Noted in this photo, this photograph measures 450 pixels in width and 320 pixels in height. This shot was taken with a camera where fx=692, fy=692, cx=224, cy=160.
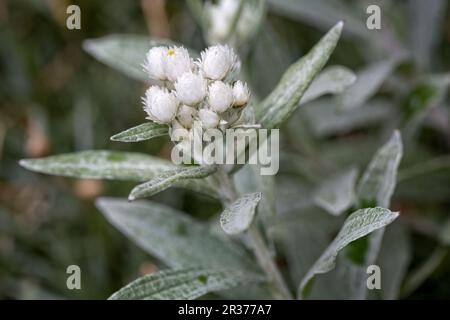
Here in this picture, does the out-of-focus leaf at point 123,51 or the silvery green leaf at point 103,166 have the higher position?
the out-of-focus leaf at point 123,51

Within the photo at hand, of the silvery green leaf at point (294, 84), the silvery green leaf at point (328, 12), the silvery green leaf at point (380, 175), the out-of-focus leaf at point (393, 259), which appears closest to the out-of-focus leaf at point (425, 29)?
the silvery green leaf at point (328, 12)

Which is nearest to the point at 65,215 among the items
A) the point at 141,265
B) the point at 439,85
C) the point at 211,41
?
the point at 141,265

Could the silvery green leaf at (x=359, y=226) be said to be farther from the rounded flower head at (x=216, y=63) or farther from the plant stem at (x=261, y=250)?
the rounded flower head at (x=216, y=63)

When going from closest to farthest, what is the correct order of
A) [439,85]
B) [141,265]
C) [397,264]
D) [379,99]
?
[397,264], [439,85], [141,265], [379,99]

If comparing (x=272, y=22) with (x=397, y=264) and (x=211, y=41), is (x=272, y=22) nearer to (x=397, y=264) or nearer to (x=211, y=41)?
(x=211, y=41)

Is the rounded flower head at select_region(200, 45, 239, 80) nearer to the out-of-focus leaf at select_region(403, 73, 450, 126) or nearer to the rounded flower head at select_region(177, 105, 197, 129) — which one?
the rounded flower head at select_region(177, 105, 197, 129)

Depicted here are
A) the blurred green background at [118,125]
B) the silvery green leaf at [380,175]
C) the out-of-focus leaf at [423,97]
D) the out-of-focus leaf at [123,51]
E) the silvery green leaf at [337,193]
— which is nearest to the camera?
the silvery green leaf at [380,175]

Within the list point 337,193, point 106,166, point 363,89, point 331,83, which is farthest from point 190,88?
point 363,89
